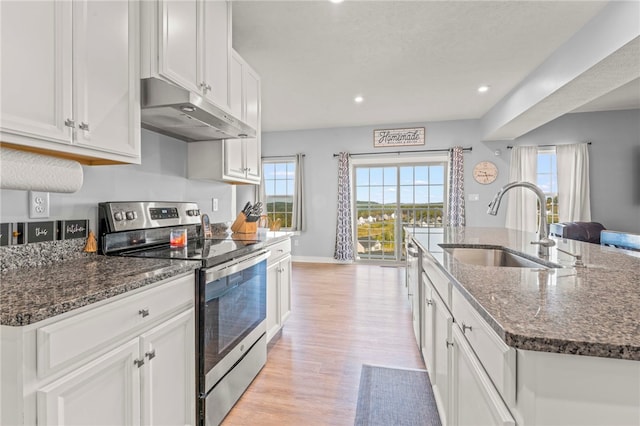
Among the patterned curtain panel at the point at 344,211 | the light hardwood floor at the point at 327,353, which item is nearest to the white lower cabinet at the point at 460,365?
the light hardwood floor at the point at 327,353

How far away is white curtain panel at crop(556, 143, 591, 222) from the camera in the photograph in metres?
5.12

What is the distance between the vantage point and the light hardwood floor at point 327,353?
5.65 ft

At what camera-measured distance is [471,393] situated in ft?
3.17

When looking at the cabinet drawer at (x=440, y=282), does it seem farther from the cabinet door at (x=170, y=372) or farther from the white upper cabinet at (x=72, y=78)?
the white upper cabinet at (x=72, y=78)

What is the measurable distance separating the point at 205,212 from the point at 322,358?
1.50 metres

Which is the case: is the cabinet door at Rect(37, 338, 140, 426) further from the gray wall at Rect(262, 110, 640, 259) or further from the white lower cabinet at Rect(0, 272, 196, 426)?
the gray wall at Rect(262, 110, 640, 259)

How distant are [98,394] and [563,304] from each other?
1.40 m

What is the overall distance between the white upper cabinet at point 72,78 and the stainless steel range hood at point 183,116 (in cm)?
9

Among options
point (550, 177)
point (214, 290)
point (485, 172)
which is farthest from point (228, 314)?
point (550, 177)

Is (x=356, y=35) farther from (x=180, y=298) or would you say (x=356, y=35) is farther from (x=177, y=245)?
(x=180, y=298)

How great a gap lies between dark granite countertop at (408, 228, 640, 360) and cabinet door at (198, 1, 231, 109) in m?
1.68

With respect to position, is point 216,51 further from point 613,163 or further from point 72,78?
point 613,163

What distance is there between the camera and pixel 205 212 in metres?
2.61

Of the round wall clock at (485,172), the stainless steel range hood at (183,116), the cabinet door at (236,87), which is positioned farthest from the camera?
the round wall clock at (485,172)
